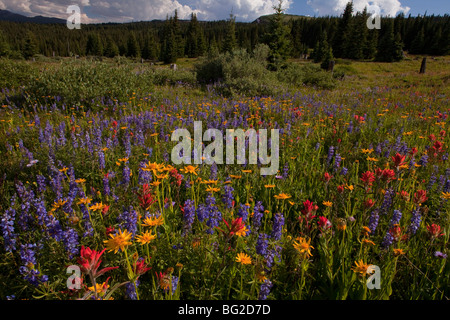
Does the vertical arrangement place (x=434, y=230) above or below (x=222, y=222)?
above

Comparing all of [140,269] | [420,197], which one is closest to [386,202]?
[420,197]

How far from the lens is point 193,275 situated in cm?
187

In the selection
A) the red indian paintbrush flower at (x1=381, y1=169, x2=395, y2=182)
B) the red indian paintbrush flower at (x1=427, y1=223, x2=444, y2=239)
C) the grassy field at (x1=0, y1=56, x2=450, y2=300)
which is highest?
the red indian paintbrush flower at (x1=381, y1=169, x2=395, y2=182)

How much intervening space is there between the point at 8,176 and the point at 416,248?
4616mm

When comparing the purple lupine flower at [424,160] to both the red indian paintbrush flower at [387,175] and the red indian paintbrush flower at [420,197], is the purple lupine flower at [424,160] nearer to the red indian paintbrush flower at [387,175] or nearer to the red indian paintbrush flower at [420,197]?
the red indian paintbrush flower at [420,197]

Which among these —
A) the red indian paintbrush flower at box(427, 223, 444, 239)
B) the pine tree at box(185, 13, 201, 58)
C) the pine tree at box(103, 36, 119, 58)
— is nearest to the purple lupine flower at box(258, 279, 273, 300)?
the red indian paintbrush flower at box(427, 223, 444, 239)

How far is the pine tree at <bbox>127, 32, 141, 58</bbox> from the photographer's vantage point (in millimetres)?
77088

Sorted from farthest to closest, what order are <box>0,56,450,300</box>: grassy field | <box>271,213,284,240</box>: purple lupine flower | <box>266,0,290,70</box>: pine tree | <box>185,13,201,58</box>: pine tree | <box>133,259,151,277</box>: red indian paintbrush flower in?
<box>185,13,201,58</box>: pine tree, <box>266,0,290,70</box>: pine tree, <box>271,213,284,240</box>: purple lupine flower, <box>0,56,450,300</box>: grassy field, <box>133,259,151,277</box>: red indian paintbrush flower

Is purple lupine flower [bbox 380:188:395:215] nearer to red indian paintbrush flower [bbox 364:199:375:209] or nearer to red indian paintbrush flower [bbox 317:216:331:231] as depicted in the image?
red indian paintbrush flower [bbox 364:199:375:209]

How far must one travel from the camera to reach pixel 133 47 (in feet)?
256

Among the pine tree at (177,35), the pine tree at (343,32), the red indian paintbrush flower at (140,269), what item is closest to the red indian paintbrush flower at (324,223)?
the red indian paintbrush flower at (140,269)

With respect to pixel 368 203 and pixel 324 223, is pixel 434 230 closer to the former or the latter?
pixel 368 203
